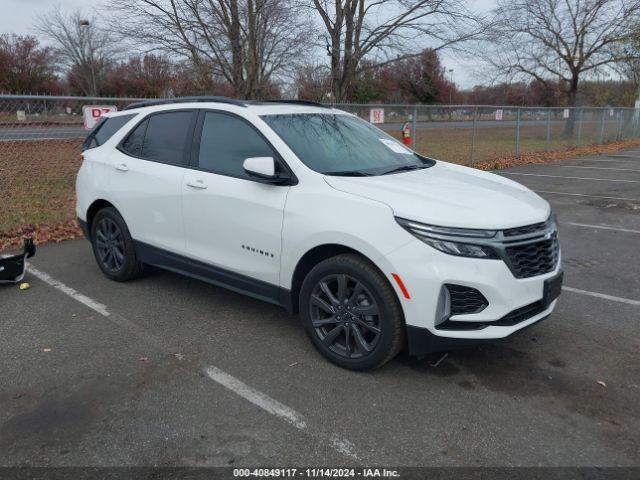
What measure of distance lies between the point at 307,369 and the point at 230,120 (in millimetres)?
2010

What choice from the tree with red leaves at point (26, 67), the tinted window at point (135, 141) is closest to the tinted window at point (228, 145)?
the tinted window at point (135, 141)

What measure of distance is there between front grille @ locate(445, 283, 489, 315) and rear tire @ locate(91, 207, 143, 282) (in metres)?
3.13

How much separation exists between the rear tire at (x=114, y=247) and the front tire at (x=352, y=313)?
84.7 inches

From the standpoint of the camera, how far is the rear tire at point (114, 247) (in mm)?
4910

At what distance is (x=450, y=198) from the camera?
3324 millimetres

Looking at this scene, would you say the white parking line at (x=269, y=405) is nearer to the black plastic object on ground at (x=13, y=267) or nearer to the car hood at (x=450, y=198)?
the car hood at (x=450, y=198)

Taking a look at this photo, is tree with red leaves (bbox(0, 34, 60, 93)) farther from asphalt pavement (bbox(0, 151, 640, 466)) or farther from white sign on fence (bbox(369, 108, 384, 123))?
asphalt pavement (bbox(0, 151, 640, 466))

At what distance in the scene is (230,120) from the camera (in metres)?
4.11

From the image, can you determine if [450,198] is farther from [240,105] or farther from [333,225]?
[240,105]

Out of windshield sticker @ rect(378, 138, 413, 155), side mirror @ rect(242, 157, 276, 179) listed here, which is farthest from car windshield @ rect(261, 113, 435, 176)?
side mirror @ rect(242, 157, 276, 179)

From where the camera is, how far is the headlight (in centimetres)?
301

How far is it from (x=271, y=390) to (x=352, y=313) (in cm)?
70

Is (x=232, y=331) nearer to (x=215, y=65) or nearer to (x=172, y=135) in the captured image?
(x=172, y=135)

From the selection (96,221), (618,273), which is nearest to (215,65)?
(96,221)
